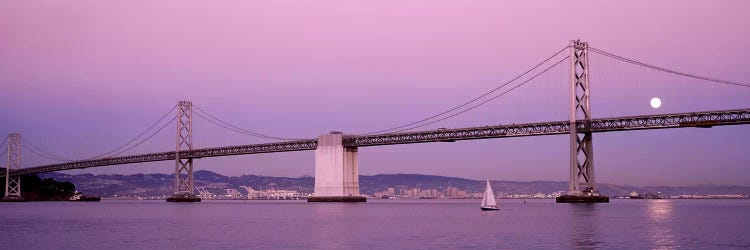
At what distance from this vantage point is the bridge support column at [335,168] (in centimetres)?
8994

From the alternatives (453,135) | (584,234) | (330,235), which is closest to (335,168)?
(453,135)

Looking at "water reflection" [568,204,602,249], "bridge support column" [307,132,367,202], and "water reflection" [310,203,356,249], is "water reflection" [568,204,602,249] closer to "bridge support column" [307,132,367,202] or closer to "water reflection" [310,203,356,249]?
"water reflection" [310,203,356,249]

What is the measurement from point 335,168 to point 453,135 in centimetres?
1226

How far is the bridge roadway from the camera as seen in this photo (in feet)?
227

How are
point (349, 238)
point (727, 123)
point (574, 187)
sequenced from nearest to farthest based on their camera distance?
1. point (349, 238)
2. point (727, 123)
3. point (574, 187)

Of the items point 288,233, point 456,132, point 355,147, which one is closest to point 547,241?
point 288,233

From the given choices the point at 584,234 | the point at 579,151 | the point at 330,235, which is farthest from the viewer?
the point at 579,151

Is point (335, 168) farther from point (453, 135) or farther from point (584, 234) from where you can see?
point (584, 234)

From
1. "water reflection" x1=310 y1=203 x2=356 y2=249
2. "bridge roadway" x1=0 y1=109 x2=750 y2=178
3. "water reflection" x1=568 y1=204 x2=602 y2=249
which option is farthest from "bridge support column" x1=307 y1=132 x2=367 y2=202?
"water reflection" x1=568 y1=204 x2=602 y2=249

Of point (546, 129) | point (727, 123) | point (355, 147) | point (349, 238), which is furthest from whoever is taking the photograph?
point (355, 147)

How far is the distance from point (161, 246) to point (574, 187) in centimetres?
4806

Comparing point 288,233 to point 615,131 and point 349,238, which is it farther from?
point 615,131

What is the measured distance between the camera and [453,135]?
282ft

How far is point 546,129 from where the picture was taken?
77.6 m
